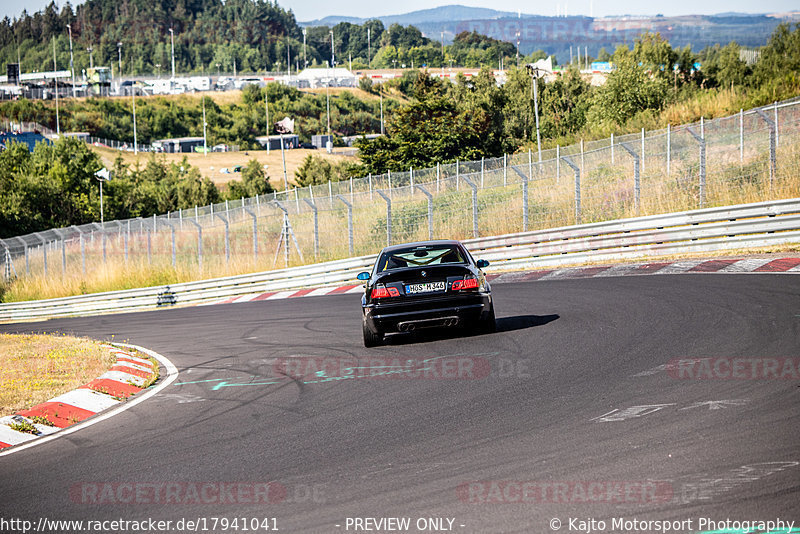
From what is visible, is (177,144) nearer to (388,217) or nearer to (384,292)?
(388,217)

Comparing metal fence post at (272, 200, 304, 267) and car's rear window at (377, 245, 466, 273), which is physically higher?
car's rear window at (377, 245, 466, 273)

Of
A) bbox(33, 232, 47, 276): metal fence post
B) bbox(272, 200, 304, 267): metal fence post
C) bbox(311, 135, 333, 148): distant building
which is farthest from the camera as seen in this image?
bbox(311, 135, 333, 148): distant building

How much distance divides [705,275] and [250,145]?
425 feet

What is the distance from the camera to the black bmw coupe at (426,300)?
1100 cm

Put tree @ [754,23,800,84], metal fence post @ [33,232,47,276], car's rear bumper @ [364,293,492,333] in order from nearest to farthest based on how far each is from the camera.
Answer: car's rear bumper @ [364,293,492,333] < metal fence post @ [33,232,47,276] < tree @ [754,23,800,84]

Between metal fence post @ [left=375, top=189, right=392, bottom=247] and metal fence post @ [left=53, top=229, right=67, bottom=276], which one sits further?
metal fence post @ [left=53, top=229, right=67, bottom=276]

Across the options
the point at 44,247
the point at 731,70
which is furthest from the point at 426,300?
the point at 731,70

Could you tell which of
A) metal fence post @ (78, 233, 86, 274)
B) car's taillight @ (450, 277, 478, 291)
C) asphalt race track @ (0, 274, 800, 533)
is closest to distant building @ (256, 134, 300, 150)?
metal fence post @ (78, 233, 86, 274)

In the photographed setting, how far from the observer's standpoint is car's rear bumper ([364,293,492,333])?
10977mm

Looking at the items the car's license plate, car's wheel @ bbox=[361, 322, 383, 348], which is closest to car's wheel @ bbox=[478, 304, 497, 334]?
the car's license plate

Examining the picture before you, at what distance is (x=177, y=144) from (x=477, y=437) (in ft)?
440

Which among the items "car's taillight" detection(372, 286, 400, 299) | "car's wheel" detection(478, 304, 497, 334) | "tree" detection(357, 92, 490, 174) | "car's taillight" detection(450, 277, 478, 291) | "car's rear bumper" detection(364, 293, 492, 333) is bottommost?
"car's wheel" detection(478, 304, 497, 334)

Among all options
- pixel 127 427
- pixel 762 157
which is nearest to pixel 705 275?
pixel 762 157

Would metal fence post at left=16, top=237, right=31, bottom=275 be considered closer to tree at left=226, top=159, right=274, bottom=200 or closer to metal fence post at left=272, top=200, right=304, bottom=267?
metal fence post at left=272, top=200, right=304, bottom=267
